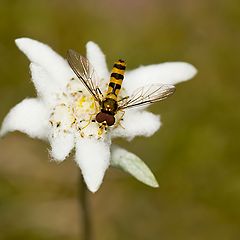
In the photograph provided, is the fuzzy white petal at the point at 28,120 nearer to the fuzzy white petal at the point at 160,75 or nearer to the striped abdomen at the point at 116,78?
the striped abdomen at the point at 116,78

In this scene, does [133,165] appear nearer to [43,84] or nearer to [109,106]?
[109,106]

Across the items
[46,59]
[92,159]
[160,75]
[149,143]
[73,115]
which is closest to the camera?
[92,159]

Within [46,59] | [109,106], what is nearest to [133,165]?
[109,106]
